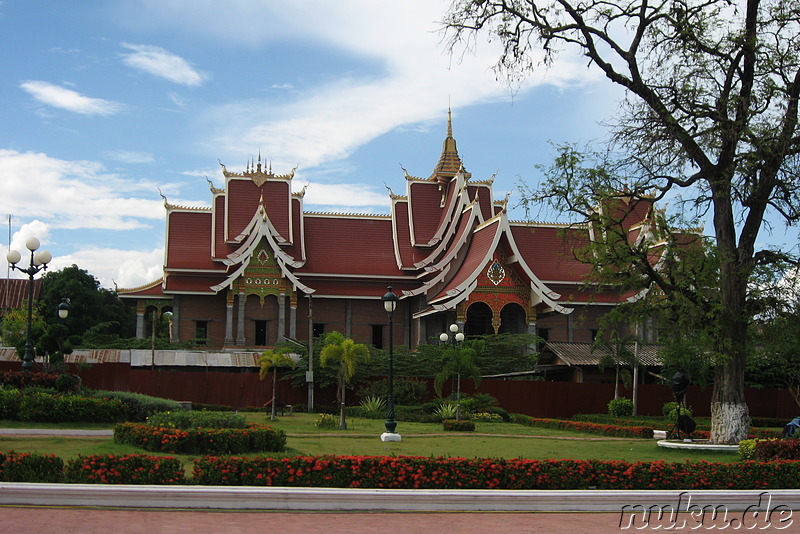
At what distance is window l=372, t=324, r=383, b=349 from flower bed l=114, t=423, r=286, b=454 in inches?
1086

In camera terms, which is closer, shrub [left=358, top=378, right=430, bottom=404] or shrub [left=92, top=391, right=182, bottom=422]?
shrub [left=92, top=391, right=182, bottom=422]

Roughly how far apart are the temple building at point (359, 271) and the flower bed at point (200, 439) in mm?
22540

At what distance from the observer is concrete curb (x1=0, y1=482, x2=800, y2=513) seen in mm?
10242

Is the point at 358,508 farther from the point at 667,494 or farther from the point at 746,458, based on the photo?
the point at 746,458

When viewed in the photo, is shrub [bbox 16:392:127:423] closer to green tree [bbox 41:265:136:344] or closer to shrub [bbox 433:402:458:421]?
shrub [bbox 433:402:458:421]

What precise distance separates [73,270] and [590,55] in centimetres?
4953

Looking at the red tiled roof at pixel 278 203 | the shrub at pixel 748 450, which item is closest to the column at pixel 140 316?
the red tiled roof at pixel 278 203

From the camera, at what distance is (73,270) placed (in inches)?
2397

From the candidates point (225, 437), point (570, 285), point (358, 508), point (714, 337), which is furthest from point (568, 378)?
point (358, 508)

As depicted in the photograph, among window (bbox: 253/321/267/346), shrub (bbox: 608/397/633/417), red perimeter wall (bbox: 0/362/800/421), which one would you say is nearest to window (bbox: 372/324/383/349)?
window (bbox: 253/321/267/346)

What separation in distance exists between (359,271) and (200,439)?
28173 millimetres

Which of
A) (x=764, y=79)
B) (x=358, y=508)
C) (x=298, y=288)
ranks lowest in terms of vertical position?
(x=358, y=508)

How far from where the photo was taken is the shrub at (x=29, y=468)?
36.3 ft

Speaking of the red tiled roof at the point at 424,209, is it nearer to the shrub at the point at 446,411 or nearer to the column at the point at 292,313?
the column at the point at 292,313
